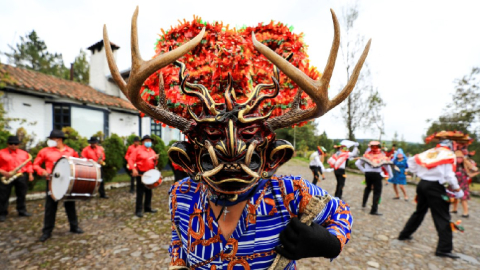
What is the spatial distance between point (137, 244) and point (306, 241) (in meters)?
4.62

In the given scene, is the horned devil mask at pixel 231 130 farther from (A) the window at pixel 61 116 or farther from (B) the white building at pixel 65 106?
(A) the window at pixel 61 116

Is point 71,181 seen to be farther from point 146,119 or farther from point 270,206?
point 146,119

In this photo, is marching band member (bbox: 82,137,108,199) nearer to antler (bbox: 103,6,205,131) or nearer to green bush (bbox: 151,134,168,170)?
green bush (bbox: 151,134,168,170)

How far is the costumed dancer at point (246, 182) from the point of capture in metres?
1.36

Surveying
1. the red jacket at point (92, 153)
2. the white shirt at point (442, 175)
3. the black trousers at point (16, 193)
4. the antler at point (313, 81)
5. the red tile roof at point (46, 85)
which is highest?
the red tile roof at point (46, 85)

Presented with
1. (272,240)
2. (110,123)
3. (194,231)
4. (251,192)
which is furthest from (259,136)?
(110,123)

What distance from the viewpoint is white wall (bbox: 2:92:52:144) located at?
32.2 feet

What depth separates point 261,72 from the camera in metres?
2.01

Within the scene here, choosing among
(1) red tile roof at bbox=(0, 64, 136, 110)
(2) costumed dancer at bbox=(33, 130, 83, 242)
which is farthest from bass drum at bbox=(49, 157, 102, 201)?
(1) red tile roof at bbox=(0, 64, 136, 110)

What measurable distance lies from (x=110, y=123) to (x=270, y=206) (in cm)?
1476

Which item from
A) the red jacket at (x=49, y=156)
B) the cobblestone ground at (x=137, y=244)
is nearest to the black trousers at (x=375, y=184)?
the cobblestone ground at (x=137, y=244)

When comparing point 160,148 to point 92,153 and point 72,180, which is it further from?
point 72,180

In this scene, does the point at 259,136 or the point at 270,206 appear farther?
the point at 270,206

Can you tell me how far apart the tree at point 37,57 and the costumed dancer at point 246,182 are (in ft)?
115
